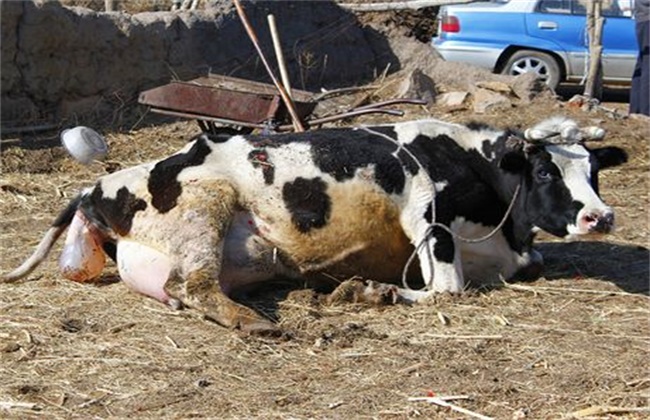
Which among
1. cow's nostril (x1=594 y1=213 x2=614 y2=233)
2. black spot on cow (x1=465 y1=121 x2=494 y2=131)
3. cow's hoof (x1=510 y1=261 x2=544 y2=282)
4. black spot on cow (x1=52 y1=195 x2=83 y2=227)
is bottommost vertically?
cow's hoof (x1=510 y1=261 x2=544 y2=282)

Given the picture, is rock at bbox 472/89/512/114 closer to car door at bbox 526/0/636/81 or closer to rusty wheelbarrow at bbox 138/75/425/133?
car door at bbox 526/0/636/81

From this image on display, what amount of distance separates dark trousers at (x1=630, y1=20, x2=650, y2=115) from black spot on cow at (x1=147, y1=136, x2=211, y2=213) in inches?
322

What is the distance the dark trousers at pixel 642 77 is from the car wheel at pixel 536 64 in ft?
12.2

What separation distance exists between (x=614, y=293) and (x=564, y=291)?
306 mm

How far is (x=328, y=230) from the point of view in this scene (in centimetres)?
734

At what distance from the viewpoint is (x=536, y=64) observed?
18516mm

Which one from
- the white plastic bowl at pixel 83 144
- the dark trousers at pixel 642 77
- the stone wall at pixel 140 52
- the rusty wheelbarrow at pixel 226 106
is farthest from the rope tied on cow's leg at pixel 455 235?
the dark trousers at pixel 642 77

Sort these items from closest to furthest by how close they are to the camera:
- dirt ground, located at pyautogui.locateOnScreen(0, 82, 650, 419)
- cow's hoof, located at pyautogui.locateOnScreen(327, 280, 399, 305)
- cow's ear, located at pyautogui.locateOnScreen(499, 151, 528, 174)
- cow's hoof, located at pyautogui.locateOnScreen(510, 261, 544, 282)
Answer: dirt ground, located at pyautogui.locateOnScreen(0, 82, 650, 419)
cow's hoof, located at pyautogui.locateOnScreen(327, 280, 399, 305)
cow's ear, located at pyautogui.locateOnScreen(499, 151, 528, 174)
cow's hoof, located at pyautogui.locateOnScreen(510, 261, 544, 282)

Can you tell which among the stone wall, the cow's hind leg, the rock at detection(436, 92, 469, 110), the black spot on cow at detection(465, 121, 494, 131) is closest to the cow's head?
the black spot on cow at detection(465, 121, 494, 131)

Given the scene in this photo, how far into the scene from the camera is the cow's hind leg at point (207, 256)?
21.8 ft

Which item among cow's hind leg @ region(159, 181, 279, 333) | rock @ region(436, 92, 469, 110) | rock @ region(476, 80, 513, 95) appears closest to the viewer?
cow's hind leg @ region(159, 181, 279, 333)

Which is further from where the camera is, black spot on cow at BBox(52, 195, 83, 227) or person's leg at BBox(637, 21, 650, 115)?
person's leg at BBox(637, 21, 650, 115)

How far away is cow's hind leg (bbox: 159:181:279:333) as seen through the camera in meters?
6.65

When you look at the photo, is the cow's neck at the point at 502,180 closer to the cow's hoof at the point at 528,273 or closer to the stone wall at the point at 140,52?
the cow's hoof at the point at 528,273
